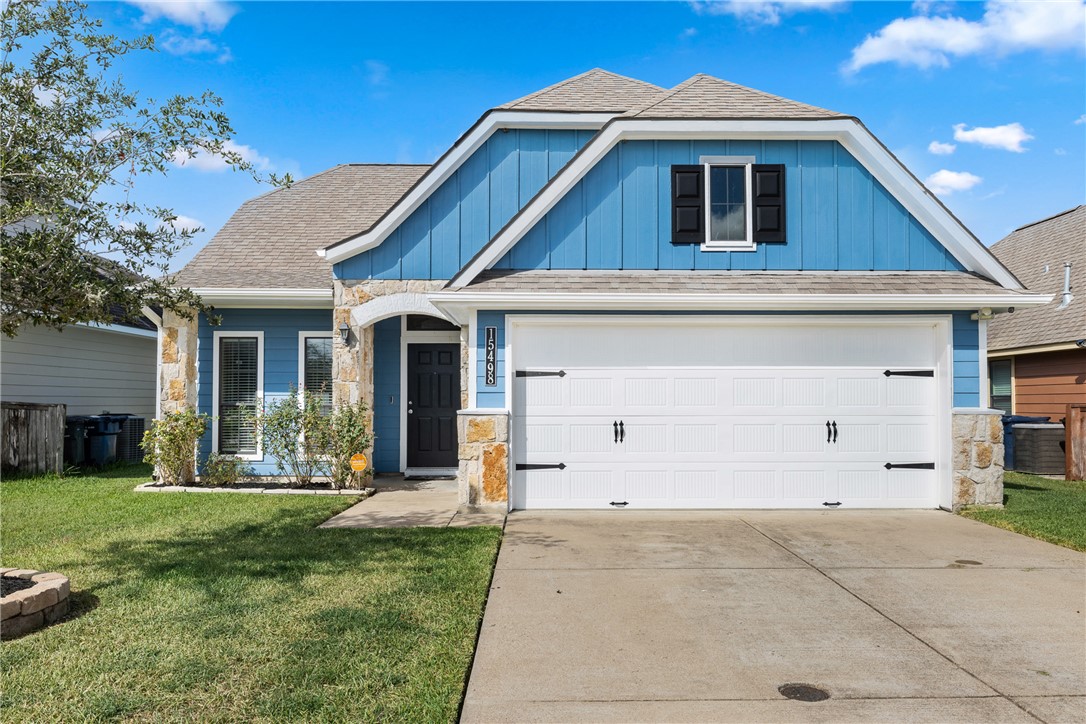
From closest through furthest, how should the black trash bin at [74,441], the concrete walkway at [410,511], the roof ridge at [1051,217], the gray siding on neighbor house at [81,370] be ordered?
the concrete walkway at [410,511] < the black trash bin at [74,441] < the gray siding on neighbor house at [81,370] < the roof ridge at [1051,217]

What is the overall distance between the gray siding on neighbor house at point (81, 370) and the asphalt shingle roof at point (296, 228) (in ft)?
13.7

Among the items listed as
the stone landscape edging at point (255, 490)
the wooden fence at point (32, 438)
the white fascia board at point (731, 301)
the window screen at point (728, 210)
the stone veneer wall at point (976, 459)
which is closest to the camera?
the white fascia board at point (731, 301)

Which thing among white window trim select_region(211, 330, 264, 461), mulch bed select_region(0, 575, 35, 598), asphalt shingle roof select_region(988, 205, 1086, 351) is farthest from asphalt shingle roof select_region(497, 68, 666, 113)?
mulch bed select_region(0, 575, 35, 598)

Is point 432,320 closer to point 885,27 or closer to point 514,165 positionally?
point 514,165

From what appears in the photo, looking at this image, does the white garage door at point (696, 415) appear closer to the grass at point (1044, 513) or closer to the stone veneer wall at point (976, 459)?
the stone veneer wall at point (976, 459)

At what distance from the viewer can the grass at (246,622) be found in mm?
3402

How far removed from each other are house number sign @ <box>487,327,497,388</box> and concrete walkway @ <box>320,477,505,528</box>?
5.16 feet

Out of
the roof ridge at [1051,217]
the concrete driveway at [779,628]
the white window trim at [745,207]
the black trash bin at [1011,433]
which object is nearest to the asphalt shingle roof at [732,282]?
the white window trim at [745,207]

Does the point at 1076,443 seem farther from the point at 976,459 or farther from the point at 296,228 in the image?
the point at 296,228

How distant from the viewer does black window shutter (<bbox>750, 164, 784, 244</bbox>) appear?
9.02m

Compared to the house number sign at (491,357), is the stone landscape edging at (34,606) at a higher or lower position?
lower

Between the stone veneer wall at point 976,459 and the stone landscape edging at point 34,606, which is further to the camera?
the stone veneer wall at point 976,459

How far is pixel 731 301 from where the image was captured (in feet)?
27.6

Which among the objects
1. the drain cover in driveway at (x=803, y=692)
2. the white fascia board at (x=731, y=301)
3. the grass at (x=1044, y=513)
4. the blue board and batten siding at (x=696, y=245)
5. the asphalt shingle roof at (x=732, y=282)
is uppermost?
the blue board and batten siding at (x=696, y=245)
